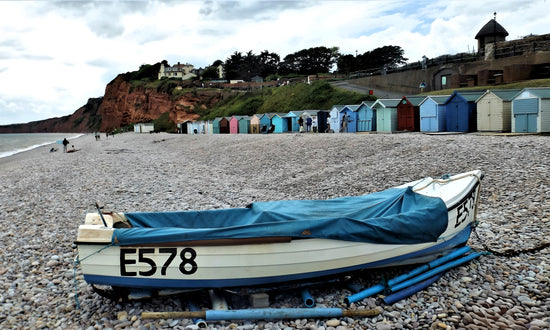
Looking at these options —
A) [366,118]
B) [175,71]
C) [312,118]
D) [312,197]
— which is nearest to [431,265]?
[312,197]

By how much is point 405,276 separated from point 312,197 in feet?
26.7

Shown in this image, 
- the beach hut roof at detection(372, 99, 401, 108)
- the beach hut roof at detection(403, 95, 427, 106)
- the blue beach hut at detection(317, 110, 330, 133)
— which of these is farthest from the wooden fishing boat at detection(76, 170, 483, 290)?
the blue beach hut at detection(317, 110, 330, 133)

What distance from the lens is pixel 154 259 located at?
631 cm

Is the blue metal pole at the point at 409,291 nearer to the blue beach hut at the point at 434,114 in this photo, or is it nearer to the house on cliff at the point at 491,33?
the blue beach hut at the point at 434,114

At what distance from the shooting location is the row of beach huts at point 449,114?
22391 millimetres

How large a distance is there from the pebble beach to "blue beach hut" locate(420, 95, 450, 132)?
6254 mm

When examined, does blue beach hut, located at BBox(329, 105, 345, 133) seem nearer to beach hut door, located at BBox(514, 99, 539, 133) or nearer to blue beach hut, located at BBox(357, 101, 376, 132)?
blue beach hut, located at BBox(357, 101, 376, 132)

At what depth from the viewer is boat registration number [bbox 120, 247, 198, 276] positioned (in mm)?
6285

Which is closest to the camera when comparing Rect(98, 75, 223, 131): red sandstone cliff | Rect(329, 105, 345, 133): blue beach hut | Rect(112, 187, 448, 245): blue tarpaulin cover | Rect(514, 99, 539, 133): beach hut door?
Rect(112, 187, 448, 245): blue tarpaulin cover

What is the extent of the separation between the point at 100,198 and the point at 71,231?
549cm

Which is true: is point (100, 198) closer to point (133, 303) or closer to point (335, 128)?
point (133, 303)

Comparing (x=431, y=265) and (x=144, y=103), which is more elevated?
(x=144, y=103)

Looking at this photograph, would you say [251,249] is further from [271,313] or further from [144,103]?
[144,103]

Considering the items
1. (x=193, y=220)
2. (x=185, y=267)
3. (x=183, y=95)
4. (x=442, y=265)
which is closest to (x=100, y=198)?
(x=193, y=220)
